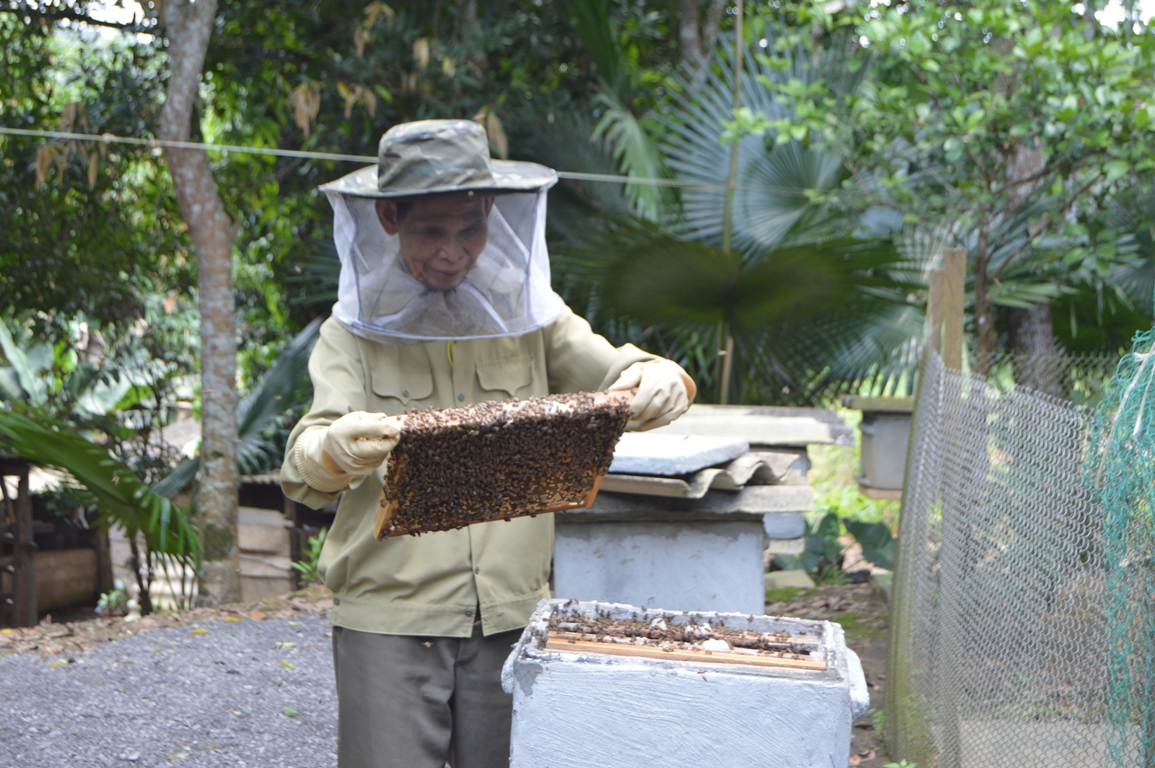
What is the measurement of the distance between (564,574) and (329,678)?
62.4 inches

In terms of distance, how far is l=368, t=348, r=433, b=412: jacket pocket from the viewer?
204 cm

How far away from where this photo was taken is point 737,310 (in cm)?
492

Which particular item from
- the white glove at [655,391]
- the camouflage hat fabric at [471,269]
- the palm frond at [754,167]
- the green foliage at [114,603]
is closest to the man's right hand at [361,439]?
the camouflage hat fabric at [471,269]

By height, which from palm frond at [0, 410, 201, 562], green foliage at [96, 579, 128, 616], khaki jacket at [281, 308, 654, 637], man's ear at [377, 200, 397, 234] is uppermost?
man's ear at [377, 200, 397, 234]

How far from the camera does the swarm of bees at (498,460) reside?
67.6 inches

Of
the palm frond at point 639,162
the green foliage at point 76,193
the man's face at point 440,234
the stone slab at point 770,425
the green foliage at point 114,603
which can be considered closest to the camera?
the man's face at point 440,234

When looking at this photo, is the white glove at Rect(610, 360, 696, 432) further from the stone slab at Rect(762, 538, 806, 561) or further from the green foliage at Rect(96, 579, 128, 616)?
the green foliage at Rect(96, 579, 128, 616)

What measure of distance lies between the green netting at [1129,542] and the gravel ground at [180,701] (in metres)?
2.74

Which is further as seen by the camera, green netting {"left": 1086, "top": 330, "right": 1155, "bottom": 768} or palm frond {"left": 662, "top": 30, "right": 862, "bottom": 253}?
palm frond {"left": 662, "top": 30, "right": 862, "bottom": 253}

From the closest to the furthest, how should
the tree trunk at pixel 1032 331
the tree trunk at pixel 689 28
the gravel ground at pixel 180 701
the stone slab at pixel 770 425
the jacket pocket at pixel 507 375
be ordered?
the jacket pocket at pixel 507 375 → the gravel ground at pixel 180 701 → the stone slab at pixel 770 425 → the tree trunk at pixel 1032 331 → the tree trunk at pixel 689 28

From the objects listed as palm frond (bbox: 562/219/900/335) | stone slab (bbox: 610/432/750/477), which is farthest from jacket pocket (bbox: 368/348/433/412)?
palm frond (bbox: 562/219/900/335)

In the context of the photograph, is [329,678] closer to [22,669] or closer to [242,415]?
[22,669]

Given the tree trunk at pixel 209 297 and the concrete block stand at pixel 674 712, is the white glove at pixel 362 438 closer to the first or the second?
the concrete block stand at pixel 674 712

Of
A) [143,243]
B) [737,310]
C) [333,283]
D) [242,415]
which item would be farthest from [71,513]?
[737,310]
